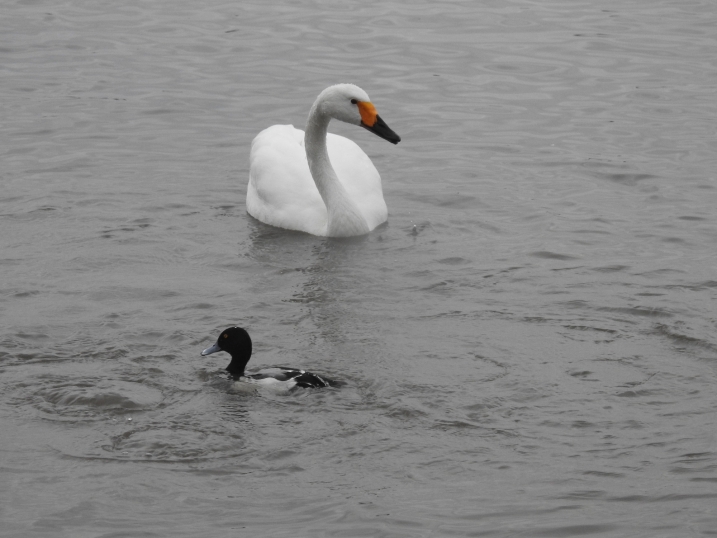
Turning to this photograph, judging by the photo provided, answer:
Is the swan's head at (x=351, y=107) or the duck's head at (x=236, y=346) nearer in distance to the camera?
the duck's head at (x=236, y=346)

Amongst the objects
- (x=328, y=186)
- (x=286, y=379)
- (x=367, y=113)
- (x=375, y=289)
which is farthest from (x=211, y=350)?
(x=367, y=113)

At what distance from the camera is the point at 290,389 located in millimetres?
7633

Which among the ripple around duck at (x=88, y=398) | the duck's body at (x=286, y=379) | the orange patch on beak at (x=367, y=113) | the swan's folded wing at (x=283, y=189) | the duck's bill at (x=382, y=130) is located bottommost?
the ripple around duck at (x=88, y=398)

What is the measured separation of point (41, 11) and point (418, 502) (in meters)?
14.5

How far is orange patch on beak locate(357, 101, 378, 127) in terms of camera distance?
11.2 meters

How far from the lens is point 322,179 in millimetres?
11516

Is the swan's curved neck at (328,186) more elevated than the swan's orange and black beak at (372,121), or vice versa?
the swan's orange and black beak at (372,121)

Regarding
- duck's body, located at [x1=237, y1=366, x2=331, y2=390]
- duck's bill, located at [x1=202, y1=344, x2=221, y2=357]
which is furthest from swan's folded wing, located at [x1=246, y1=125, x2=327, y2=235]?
duck's body, located at [x1=237, y1=366, x2=331, y2=390]

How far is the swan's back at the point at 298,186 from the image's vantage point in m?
11.6

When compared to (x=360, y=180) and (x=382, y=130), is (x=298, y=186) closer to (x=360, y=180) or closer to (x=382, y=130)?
(x=360, y=180)

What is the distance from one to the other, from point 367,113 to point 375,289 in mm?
2042

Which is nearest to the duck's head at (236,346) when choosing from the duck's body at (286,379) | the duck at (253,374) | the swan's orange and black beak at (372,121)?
the duck at (253,374)

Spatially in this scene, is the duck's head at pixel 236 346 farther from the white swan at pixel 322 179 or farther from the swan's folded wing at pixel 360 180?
A: the swan's folded wing at pixel 360 180

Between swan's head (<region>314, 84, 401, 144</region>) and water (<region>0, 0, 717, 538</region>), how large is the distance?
102 cm
